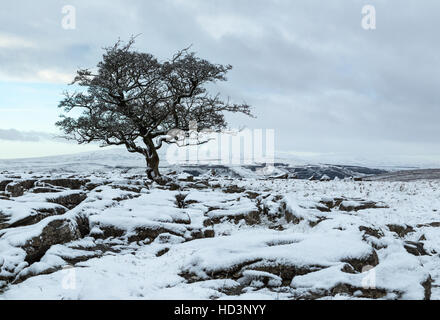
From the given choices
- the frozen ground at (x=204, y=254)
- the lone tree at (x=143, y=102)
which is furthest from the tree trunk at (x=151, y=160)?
the frozen ground at (x=204, y=254)

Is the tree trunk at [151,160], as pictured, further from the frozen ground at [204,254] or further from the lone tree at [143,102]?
the frozen ground at [204,254]

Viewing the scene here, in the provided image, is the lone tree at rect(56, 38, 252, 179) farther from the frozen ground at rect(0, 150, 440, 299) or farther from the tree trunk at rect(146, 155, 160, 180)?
the frozen ground at rect(0, 150, 440, 299)

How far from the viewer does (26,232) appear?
24.9 feet

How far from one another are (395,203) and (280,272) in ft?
40.4

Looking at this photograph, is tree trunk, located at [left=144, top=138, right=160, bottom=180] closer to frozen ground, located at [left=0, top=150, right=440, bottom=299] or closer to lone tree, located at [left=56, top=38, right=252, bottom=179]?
lone tree, located at [left=56, top=38, right=252, bottom=179]

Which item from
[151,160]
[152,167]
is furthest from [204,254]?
[152,167]

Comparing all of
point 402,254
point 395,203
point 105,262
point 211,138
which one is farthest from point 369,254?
point 211,138

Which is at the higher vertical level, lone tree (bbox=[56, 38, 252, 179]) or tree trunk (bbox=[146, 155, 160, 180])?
lone tree (bbox=[56, 38, 252, 179])

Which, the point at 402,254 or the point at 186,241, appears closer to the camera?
the point at 402,254

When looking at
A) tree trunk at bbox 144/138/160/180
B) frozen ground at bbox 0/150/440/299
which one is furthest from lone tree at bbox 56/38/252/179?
frozen ground at bbox 0/150/440/299

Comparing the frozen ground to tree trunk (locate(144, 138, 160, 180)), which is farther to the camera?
tree trunk (locate(144, 138, 160, 180))

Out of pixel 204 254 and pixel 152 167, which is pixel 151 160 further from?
pixel 204 254

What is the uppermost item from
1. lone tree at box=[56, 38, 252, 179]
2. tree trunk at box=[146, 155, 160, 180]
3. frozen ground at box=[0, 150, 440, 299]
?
lone tree at box=[56, 38, 252, 179]

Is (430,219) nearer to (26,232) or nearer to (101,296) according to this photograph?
(101,296)
